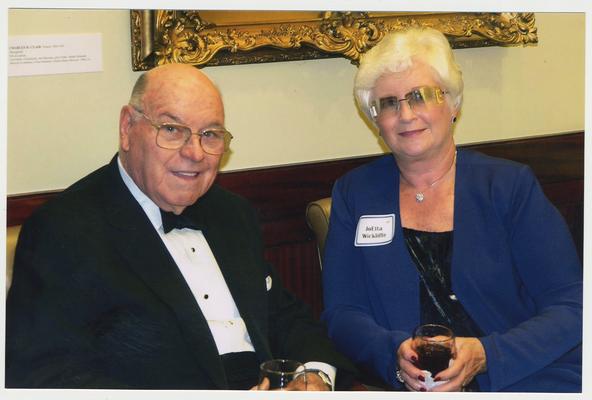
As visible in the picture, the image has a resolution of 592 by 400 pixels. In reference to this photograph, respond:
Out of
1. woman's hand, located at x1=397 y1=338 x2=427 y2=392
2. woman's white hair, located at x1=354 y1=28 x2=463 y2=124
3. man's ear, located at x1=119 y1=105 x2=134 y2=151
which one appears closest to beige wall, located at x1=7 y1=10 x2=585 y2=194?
man's ear, located at x1=119 y1=105 x2=134 y2=151

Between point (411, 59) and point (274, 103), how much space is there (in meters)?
0.60

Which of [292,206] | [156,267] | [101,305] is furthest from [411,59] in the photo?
[101,305]

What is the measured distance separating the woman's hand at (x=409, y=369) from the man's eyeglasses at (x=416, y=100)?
701mm

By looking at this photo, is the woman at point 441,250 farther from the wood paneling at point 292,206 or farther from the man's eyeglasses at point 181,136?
the man's eyeglasses at point 181,136

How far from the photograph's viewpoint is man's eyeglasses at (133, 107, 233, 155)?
2389 millimetres

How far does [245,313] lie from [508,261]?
2.69ft

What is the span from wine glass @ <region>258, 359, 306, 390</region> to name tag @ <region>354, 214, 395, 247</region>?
657mm

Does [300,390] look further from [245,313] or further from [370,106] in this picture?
[370,106]

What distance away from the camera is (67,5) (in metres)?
2.54

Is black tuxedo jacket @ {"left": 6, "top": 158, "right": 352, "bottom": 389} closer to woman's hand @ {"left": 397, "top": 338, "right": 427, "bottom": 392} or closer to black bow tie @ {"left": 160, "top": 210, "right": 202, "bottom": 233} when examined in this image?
black bow tie @ {"left": 160, "top": 210, "right": 202, "bottom": 233}

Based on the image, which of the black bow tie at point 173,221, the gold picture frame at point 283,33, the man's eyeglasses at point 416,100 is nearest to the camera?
the black bow tie at point 173,221

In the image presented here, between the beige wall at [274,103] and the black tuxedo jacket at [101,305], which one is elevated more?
the beige wall at [274,103]

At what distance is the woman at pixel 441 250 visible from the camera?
8.32 feet

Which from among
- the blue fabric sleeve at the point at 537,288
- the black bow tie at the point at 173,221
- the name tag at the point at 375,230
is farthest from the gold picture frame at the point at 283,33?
the blue fabric sleeve at the point at 537,288
